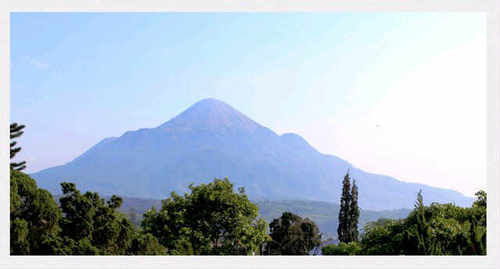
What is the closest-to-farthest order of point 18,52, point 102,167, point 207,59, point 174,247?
1. point 174,247
2. point 18,52
3. point 207,59
4. point 102,167

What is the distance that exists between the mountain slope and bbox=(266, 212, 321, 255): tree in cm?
5120

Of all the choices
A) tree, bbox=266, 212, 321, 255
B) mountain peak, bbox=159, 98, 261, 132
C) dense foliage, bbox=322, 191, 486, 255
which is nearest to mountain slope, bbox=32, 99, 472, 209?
mountain peak, bbox=159, 98, 261, 132

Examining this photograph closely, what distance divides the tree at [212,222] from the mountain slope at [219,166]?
60445 millimetres

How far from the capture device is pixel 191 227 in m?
7.36

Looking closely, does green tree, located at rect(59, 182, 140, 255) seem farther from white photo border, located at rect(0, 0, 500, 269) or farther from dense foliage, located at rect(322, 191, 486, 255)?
dense foliage, located at rect(322, 191, 486, 255)

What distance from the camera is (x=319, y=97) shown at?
43.2 m

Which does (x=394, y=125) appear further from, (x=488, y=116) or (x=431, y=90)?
(x=488, y=116)

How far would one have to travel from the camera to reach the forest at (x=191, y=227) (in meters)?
4.09

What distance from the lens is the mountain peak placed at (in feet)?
283

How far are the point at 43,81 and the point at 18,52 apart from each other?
335cm

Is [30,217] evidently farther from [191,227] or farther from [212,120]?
[212,120]

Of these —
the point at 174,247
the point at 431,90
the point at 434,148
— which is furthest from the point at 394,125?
the point at 174,247

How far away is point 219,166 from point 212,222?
2759 inches

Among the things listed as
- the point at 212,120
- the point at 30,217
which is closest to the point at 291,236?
the point at 30,217
